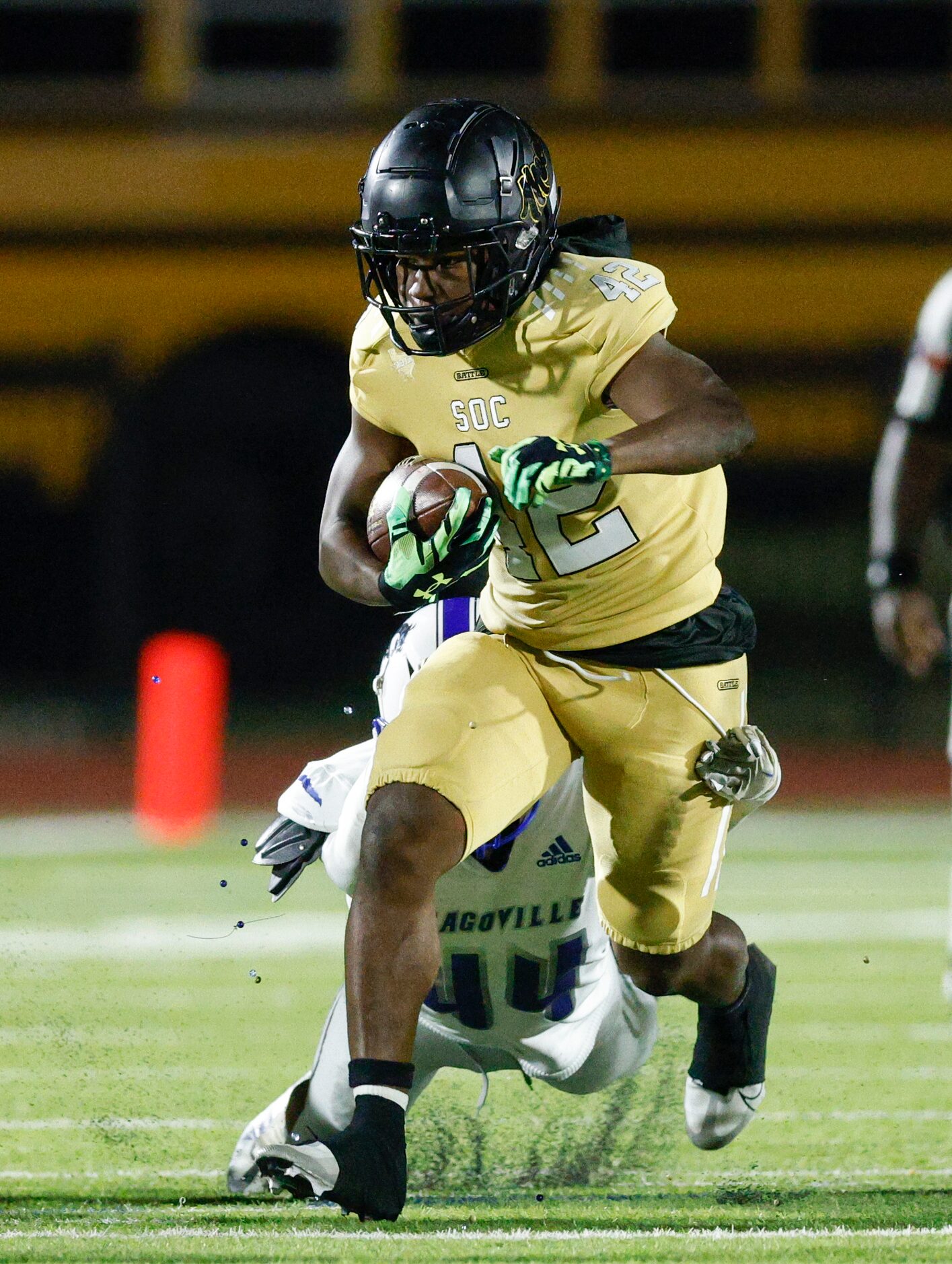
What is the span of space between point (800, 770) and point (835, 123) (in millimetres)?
4147

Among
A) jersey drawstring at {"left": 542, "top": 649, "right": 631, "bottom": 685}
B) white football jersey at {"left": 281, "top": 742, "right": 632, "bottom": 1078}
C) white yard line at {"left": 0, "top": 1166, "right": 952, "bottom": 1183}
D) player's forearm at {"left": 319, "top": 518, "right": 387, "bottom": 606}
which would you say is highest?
player's forearm at {"left": 319, "top": 518, "right": 387, "bottom": 606}

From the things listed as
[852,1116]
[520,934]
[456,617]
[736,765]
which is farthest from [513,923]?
[852,1116]

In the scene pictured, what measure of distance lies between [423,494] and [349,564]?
26 centimetres

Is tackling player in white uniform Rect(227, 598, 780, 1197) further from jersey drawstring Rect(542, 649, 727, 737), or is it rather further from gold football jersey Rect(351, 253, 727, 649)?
gold football jersey Rect(351, 253, 727, 649)

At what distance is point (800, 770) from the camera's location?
11.5m

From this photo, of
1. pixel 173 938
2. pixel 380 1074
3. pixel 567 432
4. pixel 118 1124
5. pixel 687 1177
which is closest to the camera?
pixel 380 1074

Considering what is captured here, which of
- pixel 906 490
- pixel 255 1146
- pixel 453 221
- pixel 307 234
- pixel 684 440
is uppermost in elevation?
pixel 453 221

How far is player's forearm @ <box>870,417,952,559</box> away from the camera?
434 centimetres

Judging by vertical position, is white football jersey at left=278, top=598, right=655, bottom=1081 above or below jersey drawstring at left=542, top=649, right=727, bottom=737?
below

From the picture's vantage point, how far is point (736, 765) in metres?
3.77

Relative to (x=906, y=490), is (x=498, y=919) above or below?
below

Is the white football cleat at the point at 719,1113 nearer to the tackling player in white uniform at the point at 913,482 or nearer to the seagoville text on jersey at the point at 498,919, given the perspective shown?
the seagoville text on jersey at the point at 498,919

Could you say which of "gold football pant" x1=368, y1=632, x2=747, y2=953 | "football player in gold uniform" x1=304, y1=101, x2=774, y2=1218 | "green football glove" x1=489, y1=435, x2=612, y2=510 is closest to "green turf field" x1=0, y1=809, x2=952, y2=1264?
"football player in gold uniform" x1=304, y1=101, x2=774, y2=1218

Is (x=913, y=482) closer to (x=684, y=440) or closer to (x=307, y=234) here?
(x=684, y=440)
